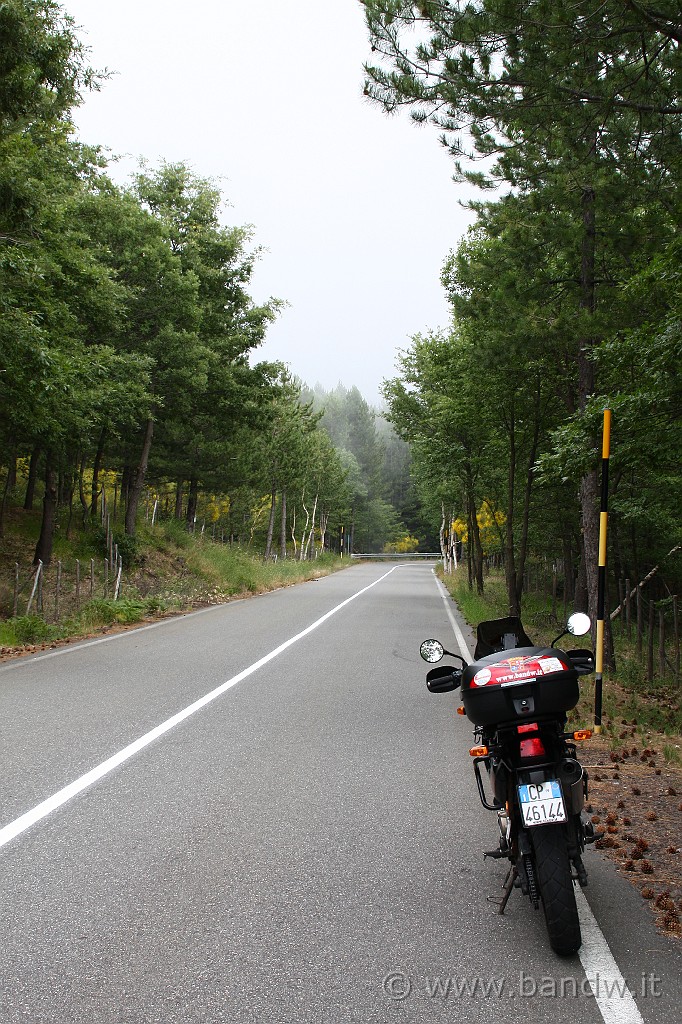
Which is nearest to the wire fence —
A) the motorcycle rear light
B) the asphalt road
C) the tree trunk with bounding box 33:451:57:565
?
the tree trunk with bounding box 33:451:57:565

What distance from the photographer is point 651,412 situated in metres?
8.44

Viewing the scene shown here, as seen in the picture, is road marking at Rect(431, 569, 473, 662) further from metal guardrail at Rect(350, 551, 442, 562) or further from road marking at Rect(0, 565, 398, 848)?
metal guardrail at Rect(350, 551, 442, 562)

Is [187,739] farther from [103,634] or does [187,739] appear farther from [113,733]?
[103,634]

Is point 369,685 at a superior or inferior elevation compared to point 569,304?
inferior

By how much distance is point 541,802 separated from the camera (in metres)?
3.65

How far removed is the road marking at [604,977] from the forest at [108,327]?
10776 mm

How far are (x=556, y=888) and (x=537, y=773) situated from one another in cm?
50

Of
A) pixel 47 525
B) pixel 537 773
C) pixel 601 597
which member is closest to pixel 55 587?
pixel 47 525

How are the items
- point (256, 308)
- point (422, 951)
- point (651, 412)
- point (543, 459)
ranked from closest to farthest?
point (422, 951) → point (651, 412) → point (543, 459) → point (256, 308)

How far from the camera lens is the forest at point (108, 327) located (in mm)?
11500

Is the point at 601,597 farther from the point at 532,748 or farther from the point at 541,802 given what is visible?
the point at 541,802

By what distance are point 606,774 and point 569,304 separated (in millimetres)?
7075

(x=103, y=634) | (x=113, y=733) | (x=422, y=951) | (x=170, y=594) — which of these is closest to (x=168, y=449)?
(x=170, y=594)

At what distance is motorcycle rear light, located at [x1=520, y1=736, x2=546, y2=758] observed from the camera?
384 centimetres
